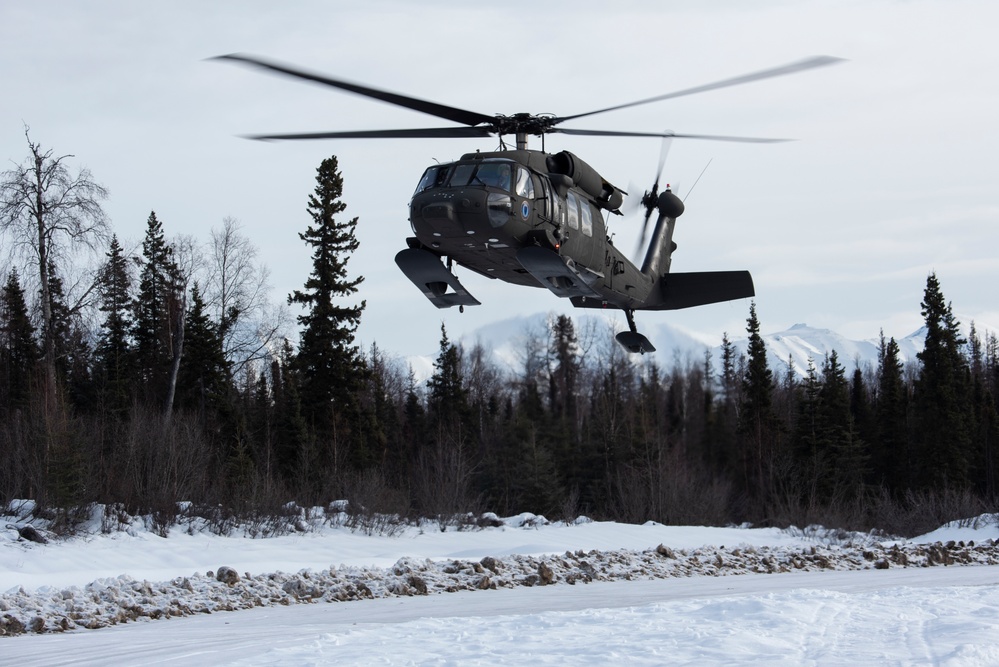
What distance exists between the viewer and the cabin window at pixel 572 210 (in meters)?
16.2

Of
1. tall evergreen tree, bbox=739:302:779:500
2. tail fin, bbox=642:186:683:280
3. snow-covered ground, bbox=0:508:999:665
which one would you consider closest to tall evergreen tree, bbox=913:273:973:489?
tall evergreen tree, bbox=739:302:779:500

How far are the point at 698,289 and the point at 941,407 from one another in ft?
126

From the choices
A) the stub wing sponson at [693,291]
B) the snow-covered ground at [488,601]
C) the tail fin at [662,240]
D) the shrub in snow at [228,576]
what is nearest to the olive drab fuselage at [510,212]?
the stub wing sponson at [693,291]

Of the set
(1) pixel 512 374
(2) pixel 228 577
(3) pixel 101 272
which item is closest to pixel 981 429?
(1) pixel 512 374

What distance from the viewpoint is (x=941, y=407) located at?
52656mm

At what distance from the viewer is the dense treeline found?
25.0m

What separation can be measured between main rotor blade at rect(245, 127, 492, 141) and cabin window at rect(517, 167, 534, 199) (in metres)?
1.35

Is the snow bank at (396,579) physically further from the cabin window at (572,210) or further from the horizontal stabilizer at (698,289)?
the cabin window at (572,210)

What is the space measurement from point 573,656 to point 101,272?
2605 centimetres

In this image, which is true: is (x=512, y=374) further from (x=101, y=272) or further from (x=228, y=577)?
(x=228, y=577)

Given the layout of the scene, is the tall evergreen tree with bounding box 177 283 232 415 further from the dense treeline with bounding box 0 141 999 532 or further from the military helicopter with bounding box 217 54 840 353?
the military helicopter with bounding box 217 54 840 353

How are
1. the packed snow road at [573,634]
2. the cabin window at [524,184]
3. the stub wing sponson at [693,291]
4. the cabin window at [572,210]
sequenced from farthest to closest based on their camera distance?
the stub wing sponson at [693,291]
the cabin window at [572,210]
the cabin window at [524,184]
the packed snow road at [573,634]

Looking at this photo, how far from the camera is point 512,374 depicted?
290 ft

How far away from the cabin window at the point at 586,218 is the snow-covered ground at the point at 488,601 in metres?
5.94
